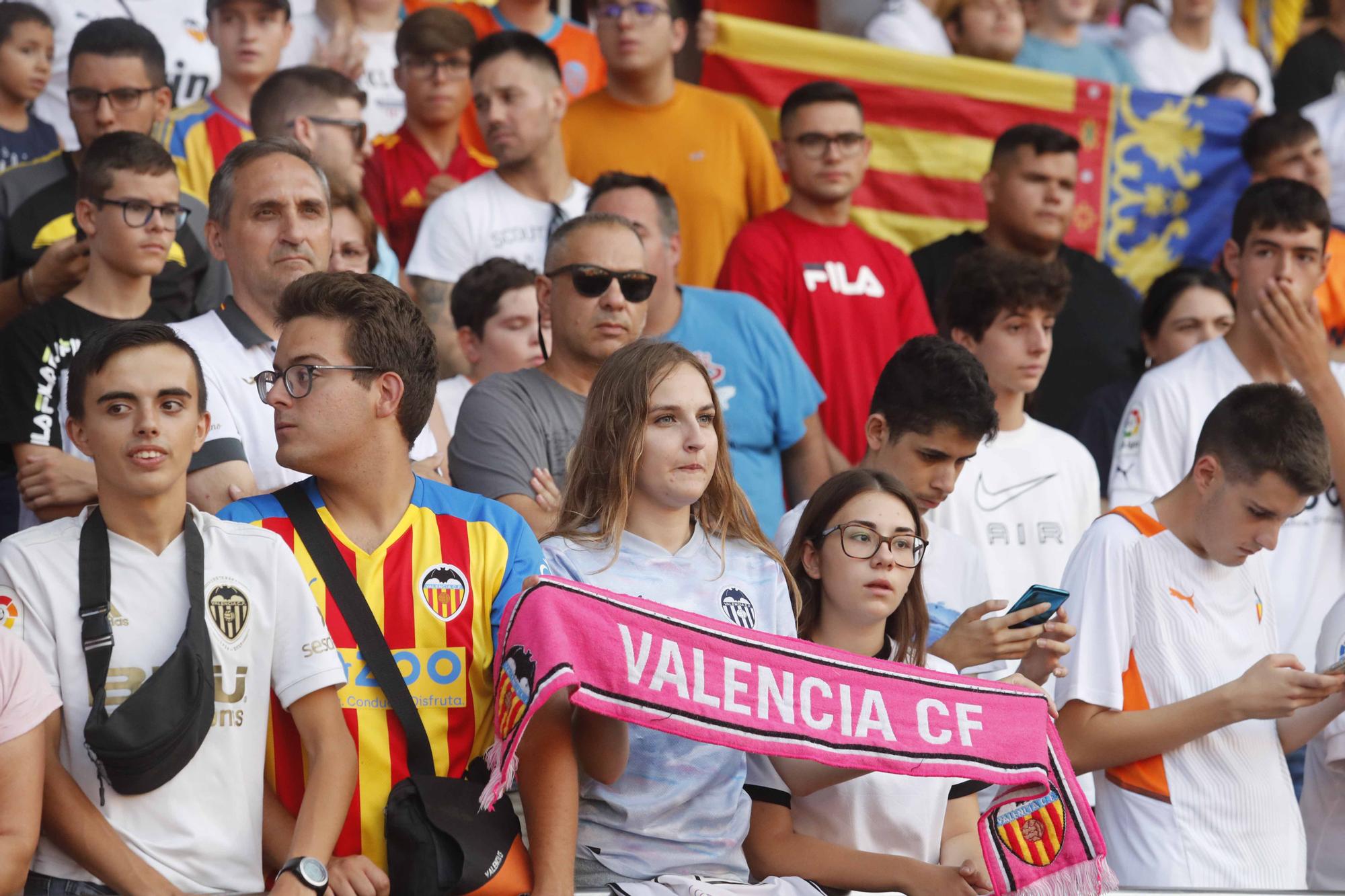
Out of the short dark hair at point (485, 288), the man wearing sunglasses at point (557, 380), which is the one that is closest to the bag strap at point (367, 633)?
the man wearing sunglasses at point (557, 380)

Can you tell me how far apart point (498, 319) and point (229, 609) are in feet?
8.52

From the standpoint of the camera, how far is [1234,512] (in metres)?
4.48

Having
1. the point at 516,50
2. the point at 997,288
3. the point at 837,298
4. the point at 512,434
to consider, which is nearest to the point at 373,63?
the point at 516,50

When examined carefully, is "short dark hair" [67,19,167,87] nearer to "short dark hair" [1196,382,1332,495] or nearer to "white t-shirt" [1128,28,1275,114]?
"short dark hair" [1196,382,1332,495]

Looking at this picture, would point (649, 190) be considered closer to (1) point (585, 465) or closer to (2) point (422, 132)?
(2) point (422, 132)

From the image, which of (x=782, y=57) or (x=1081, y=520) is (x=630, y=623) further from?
(x=782, y=57)

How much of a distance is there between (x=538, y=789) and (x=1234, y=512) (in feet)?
7.26

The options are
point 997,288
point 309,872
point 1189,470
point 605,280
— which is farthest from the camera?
point 997,288

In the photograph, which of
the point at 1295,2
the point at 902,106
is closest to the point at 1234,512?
the point at 902,106

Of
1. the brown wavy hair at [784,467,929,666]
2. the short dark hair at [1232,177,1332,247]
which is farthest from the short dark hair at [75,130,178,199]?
the short dark hair at [1232,177,1332,247]

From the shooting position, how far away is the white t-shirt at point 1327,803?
471cm

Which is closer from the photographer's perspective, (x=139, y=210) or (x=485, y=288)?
(x=139, y=210)

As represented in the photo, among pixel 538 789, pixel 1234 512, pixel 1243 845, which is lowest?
pixel 1243 845

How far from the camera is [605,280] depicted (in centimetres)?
492
